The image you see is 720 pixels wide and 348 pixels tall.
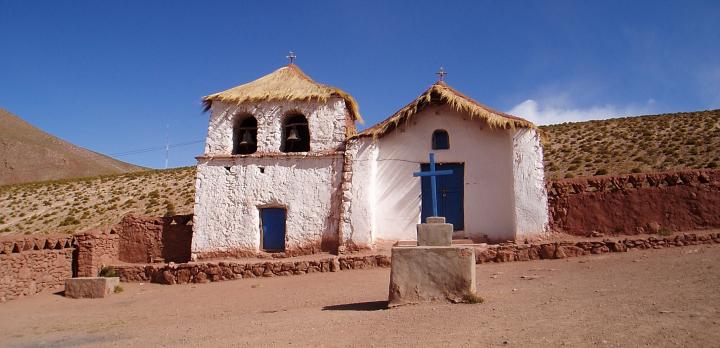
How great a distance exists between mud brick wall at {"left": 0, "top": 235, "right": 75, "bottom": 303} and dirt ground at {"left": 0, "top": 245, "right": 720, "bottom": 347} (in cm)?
51

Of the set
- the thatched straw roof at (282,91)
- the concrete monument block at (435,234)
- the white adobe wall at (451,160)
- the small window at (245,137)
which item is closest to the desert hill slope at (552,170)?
the small window at (245,137)

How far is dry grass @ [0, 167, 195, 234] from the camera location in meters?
27.0

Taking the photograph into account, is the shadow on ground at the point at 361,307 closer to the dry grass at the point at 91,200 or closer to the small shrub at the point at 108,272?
the small shrub at the point at 108,272

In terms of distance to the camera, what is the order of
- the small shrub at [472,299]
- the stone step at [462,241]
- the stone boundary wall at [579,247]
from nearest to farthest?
the small shrub at [472,299] < the stone boundary wall at [579,247] < the stone step at [462,241]

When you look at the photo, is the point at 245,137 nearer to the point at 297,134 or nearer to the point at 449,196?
the point at 297,134

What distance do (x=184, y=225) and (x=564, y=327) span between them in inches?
496

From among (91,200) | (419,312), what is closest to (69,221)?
(91,200)

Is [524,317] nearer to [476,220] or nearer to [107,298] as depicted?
[476,220]

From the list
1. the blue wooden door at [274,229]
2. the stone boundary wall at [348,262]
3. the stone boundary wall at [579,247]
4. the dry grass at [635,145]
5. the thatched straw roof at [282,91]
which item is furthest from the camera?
the dry grass at [635,145]

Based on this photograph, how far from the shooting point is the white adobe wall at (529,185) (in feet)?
42.1

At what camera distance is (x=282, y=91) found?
15.5 meters

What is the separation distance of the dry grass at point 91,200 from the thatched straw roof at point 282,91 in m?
10.7

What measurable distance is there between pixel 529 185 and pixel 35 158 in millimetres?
67262

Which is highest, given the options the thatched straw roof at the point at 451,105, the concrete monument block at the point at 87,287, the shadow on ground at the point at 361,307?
the thatched straw roof at the point at 451,105
